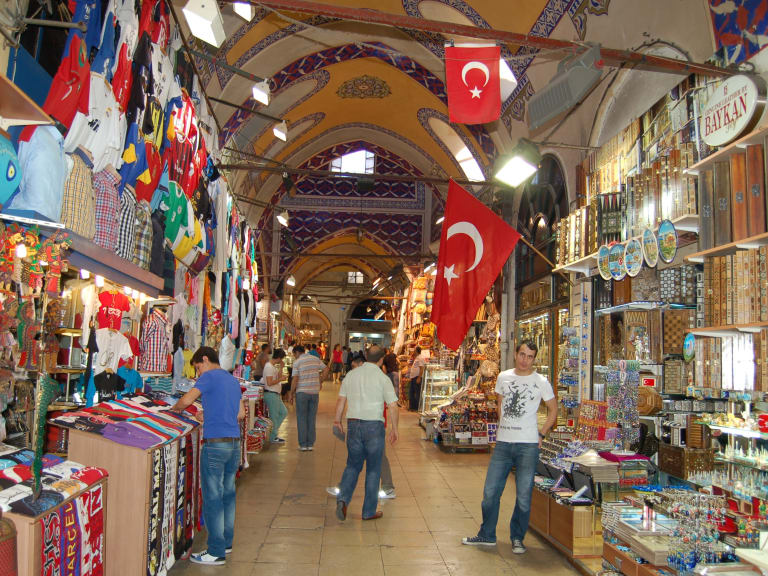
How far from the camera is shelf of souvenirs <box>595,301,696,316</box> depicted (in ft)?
14.1

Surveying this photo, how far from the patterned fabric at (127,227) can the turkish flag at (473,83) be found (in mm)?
2121

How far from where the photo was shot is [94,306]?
4180 millimetres

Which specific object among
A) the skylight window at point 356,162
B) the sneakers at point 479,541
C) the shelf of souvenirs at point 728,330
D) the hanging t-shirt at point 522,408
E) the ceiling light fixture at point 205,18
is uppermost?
the skylight window at point 356,162

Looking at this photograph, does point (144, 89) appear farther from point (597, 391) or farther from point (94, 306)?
point (597, 391)

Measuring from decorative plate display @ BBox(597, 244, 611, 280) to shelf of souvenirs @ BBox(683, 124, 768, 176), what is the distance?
50.3 inches

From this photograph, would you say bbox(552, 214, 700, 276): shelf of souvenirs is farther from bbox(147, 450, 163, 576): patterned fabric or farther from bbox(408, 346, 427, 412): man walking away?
bbox(408, 346, 427, 412): man walking away

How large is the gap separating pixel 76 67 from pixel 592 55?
2.74 metres

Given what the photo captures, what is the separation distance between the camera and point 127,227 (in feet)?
12.7

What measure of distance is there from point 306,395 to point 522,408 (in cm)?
412

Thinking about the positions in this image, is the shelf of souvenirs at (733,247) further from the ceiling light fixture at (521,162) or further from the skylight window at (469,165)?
the skylight window at (469,165)

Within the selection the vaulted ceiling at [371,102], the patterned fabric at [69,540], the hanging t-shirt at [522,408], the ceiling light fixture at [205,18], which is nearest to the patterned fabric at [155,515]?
the patterned fabric at [69,540]

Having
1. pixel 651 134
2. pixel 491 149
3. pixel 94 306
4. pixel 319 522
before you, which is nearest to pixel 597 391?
pixel 651 134

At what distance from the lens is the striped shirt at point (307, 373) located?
309 inches

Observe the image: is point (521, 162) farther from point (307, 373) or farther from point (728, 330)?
point (307, 373)
